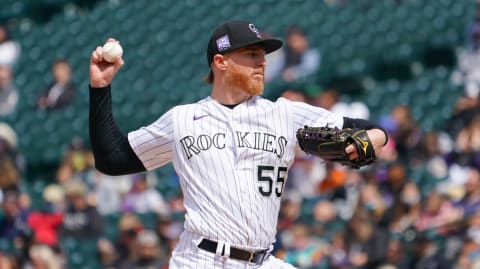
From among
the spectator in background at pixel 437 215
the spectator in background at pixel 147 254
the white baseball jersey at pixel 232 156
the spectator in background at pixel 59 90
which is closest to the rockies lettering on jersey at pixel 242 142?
the white baseball jersey at pixel 232 156

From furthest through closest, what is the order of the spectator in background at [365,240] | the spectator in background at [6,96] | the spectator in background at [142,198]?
the spectator in background at [6,96] < the spectator in background at [142,198] < the spectator in background at [365,240]

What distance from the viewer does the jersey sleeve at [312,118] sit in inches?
179

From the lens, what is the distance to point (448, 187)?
8.74m

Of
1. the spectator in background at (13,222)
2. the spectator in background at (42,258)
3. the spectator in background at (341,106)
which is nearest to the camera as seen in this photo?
the spectator in background at (42,258)

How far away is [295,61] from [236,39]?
713 cm

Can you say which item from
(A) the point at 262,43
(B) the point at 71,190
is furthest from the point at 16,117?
(A) the point at 262,43

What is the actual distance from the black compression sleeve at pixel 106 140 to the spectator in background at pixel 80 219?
514 centimetres

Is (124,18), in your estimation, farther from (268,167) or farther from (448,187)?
(268,167)

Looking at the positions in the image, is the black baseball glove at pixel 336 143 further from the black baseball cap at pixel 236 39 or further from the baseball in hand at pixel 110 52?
the baseball in hand at pixel 110 52

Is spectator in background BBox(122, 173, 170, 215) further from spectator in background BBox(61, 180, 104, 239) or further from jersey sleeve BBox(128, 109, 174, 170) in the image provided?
jersey sleeve BBox(128, 109, 174, 170)

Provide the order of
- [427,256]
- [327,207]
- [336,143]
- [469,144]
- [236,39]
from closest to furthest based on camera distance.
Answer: [336,143] < [236,39] < [427,256] < [327,207] < [469,144]

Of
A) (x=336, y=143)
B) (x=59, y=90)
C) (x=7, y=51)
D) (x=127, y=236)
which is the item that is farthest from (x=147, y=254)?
(x=7, y=51)

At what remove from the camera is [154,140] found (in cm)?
Result: 455

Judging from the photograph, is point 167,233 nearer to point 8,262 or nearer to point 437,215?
point 8,262
